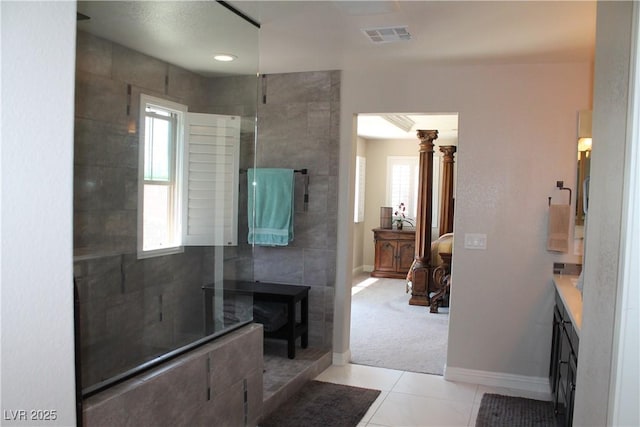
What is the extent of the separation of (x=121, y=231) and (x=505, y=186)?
107 inches

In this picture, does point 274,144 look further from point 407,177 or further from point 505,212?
point 407,177

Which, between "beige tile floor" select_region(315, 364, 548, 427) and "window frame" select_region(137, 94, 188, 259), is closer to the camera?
"window frame" select_region(137, 94, 188, 259)

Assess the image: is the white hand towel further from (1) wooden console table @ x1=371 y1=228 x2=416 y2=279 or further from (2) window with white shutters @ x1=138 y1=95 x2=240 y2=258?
(1) wooden console table @ x1=371 y1=228 x2=416 y2=279

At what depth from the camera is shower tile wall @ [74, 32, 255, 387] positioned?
2.07 m

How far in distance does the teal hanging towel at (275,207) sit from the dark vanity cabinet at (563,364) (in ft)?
6.97

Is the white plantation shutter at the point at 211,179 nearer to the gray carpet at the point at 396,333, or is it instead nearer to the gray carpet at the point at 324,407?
the gray carpet at the point at 324,407

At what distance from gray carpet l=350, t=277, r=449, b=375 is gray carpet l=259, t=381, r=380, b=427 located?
0.68 m

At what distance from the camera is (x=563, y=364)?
285 cm

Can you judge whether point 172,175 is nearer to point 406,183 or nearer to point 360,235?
point 360,235

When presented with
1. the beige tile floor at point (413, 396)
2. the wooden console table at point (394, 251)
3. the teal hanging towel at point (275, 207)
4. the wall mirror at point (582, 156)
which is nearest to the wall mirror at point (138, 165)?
the teal hanging towel at point (275, 207)

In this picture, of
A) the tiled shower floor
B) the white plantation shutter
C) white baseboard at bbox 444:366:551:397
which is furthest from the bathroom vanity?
the white plantation shutter

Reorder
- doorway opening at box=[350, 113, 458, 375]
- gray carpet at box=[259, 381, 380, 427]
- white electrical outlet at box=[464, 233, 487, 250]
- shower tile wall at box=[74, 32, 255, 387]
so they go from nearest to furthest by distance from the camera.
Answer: shower tile wall at box=[74, 32, 255, 387], gray carpet at box=[259, 381, 380, 427], white electrical outlet at box=[464, 233, 487, 250], doorway opening at box=[350, 113, 458, 375]

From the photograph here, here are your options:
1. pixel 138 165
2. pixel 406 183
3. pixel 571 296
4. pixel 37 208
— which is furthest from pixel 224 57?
pixel 406 183

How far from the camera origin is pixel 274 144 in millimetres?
4434
